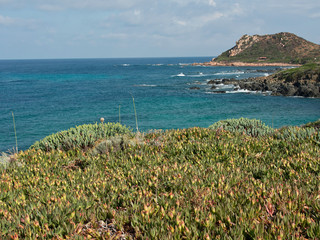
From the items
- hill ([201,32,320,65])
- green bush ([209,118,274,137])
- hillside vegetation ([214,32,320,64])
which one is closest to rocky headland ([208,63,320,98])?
green bush ([209,118,274,137])

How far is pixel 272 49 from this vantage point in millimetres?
160750

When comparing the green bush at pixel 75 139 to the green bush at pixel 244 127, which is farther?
the green bush at pixel 244 127

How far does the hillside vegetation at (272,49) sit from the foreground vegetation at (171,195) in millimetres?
134302

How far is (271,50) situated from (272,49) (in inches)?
Result: 68.0

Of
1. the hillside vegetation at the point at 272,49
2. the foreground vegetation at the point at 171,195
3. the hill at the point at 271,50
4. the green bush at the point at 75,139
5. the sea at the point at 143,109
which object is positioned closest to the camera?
the foreground vegetation at the point at 171,195

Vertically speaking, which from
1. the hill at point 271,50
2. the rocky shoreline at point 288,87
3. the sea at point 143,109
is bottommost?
the sea at point 143,109

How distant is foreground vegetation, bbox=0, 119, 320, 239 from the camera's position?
11.7 feet

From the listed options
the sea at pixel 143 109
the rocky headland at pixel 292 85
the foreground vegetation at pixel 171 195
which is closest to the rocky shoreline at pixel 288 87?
the rocky headland at pixel 292 85

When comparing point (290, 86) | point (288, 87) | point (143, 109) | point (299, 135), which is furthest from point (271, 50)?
point (299, 135)

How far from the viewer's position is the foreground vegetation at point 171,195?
358 centimetres

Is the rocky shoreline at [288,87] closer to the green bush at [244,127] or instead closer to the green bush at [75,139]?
the green bush at [244,127]

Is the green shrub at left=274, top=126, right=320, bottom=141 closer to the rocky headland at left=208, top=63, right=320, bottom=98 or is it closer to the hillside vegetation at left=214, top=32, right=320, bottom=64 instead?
the rocky headland at left=208, top=63, right=320, bottom=98

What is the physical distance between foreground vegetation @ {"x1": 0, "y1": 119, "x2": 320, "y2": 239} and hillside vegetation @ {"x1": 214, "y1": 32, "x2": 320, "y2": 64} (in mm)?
134302

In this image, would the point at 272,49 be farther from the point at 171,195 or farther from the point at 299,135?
the point at 171,195
